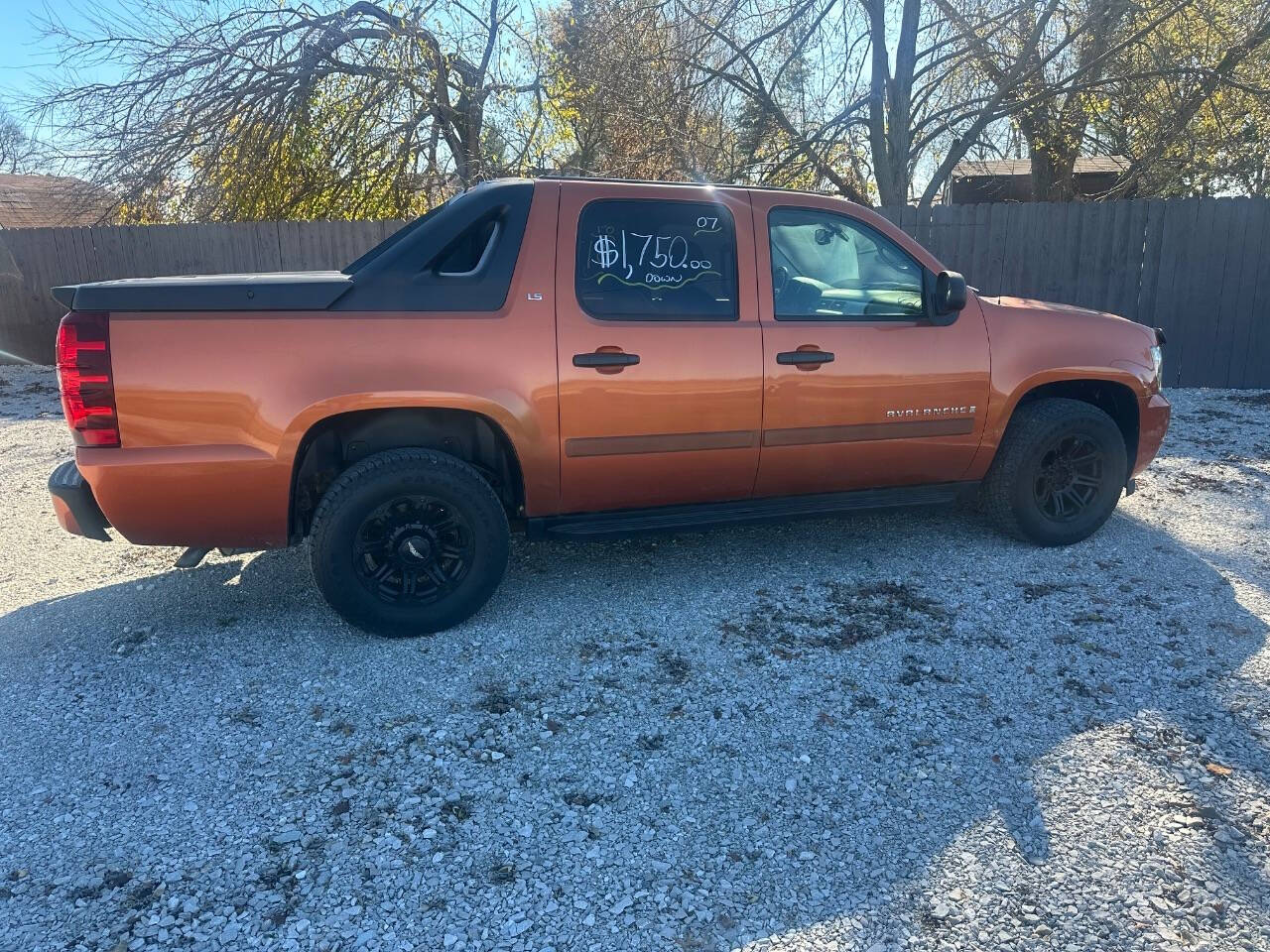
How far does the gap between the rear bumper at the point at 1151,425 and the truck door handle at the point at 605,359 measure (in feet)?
9.76

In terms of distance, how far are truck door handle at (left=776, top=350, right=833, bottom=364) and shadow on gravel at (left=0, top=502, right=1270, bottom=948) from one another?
44.3 inches

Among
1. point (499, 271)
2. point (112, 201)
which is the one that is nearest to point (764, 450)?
point (499, 271)

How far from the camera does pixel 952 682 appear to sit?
3463 millimetres

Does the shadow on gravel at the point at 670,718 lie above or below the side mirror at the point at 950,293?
below

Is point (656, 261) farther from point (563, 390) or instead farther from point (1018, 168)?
point (1018, 168)

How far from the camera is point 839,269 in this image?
14.6 ft

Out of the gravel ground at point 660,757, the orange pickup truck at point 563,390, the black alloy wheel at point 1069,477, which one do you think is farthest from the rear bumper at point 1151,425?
the gravel ground at point 660,757

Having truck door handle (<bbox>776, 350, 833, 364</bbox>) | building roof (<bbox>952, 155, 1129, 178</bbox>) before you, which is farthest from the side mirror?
building roof (<bbox>952, 155, 1129, 178</bbox>)

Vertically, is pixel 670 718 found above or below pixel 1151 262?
below

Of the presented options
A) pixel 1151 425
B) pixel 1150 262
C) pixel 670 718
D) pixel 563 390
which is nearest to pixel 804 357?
pixel 563 390

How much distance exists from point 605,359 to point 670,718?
1574mm

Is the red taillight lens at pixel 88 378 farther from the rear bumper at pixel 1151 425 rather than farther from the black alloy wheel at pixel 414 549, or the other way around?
the rear bumper at pixel 1151 425

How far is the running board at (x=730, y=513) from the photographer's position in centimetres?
411

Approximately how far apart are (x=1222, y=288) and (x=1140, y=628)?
8.22m
